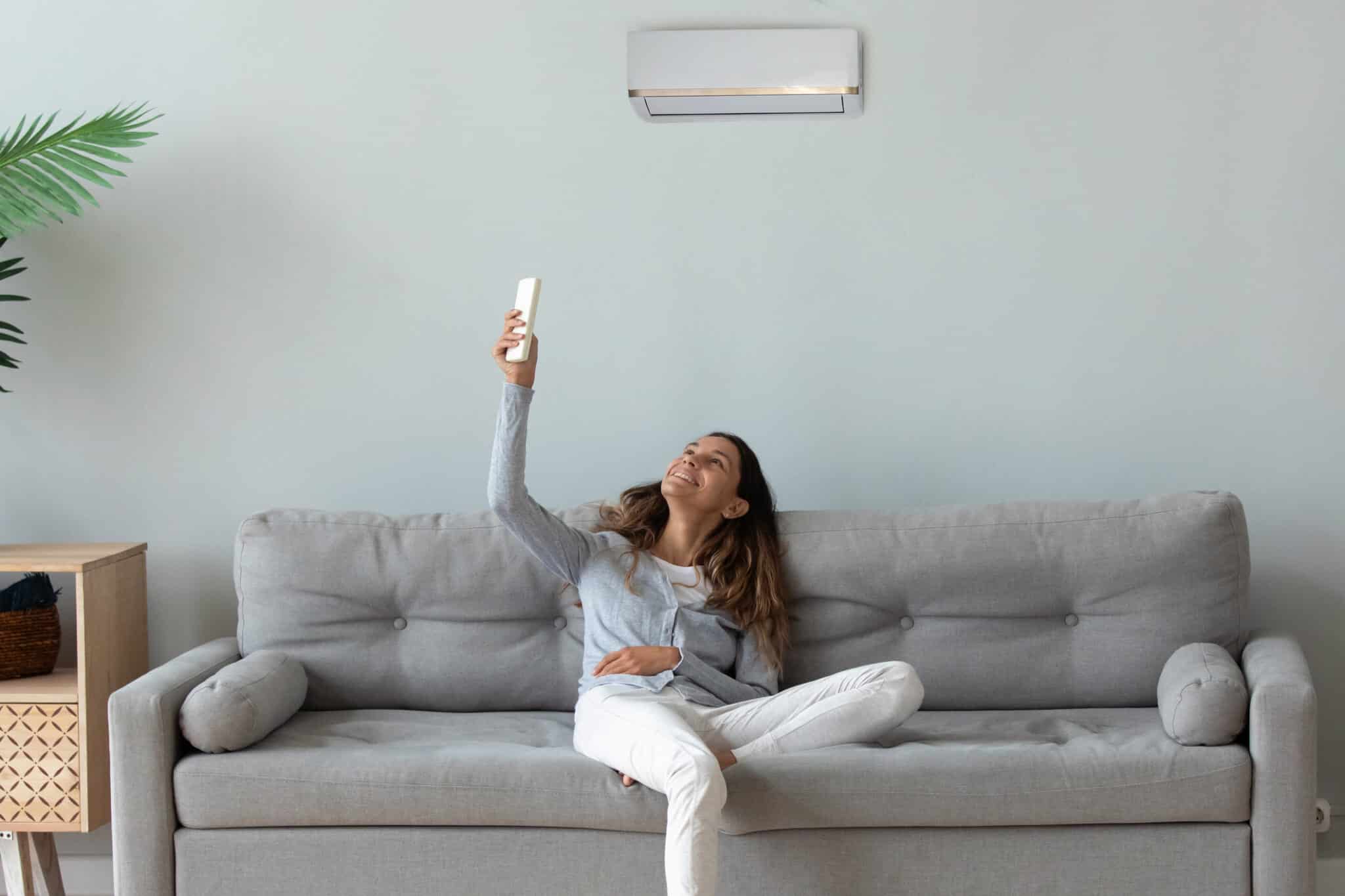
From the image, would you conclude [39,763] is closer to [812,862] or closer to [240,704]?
[240,704]

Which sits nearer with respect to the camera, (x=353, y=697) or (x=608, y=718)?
(x=608, y=718)

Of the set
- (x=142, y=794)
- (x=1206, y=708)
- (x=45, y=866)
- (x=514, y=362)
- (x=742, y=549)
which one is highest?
(x=514, y=362)

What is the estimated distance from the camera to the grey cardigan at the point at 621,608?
2.36 meters

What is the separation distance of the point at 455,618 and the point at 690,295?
3.00 feet

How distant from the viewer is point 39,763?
253 centimetres

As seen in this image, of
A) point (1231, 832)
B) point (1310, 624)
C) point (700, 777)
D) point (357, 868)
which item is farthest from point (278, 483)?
point (1310, 624)

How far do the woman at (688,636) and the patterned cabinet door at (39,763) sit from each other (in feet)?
3.31

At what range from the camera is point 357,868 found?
2160mm

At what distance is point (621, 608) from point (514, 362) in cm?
53

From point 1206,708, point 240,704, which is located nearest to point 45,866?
point 240,704

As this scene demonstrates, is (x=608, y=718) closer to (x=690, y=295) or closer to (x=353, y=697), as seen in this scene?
(x=353, y=697)

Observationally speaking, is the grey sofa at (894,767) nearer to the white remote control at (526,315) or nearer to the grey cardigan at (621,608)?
the grey cardigan at (621,608)

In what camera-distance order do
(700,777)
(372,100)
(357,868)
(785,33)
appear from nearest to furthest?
(700,777), (357,868), (785,33), (372,100)

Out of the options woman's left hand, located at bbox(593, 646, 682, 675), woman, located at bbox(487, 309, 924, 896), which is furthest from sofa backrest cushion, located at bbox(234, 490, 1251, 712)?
woman's left hand, located at bbox(593, 646, 682, 675)
